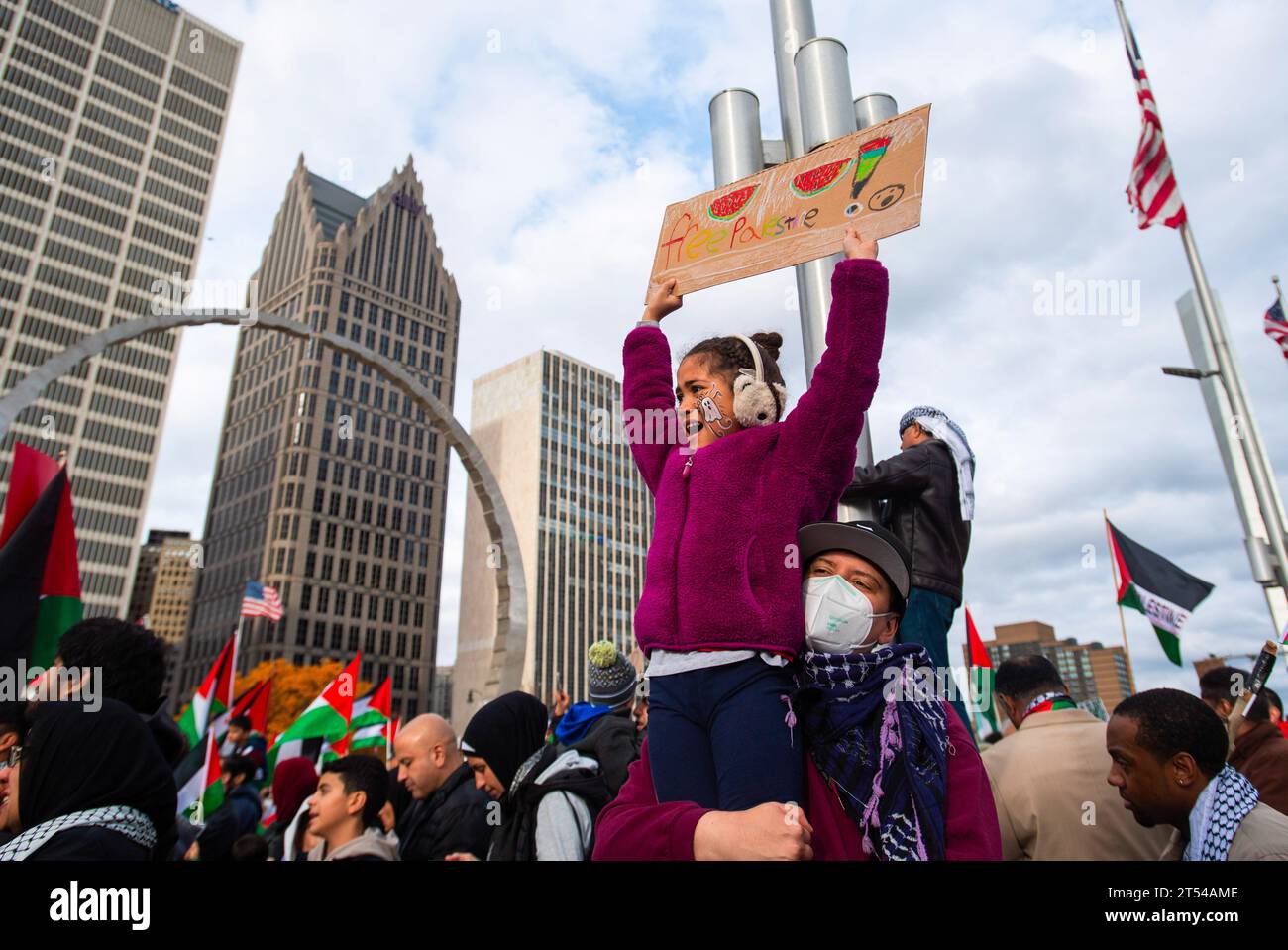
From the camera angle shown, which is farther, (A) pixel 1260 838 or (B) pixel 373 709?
(B) pixel 373 709

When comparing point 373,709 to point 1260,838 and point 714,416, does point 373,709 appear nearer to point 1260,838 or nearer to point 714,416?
point 714,416

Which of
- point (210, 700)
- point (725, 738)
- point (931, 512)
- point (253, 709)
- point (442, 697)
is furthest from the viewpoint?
point (442, 697)

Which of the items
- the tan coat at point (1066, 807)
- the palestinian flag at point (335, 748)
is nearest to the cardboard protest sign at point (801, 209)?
the tan coat at point (1066, 807)

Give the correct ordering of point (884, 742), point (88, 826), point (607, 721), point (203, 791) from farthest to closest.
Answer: point (203, 791) → point (607, 721) → point (88, 826) → point (884, 742)

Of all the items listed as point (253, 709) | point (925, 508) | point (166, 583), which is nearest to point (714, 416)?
point (925, 508)

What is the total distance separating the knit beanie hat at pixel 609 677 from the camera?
5.28m

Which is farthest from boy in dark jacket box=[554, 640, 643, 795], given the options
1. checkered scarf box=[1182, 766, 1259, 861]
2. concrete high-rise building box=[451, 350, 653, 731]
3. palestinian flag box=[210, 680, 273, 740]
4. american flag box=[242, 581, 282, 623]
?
concrete high-rise building box=[451, 350, 653, 731]

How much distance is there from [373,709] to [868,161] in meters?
14.8

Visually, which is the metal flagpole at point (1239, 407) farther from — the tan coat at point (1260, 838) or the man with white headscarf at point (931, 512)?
the tan coat at point (1260, 838)

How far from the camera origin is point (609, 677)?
5.36m

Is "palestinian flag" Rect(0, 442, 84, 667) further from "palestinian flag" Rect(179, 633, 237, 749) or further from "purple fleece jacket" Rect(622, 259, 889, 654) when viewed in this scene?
"purple fleece jacket" Rect(622, 259, 889, 654)

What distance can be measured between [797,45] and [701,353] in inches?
103

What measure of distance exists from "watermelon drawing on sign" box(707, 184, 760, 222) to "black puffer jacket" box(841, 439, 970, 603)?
4.23 feet

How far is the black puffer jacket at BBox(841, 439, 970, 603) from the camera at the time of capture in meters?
3.50
